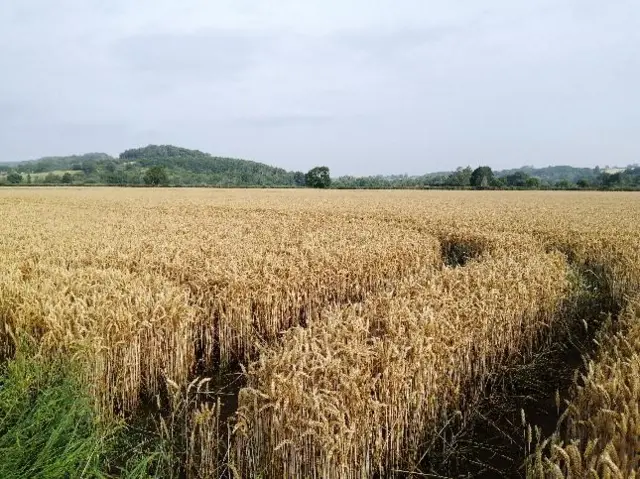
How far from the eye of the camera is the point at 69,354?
5098mm

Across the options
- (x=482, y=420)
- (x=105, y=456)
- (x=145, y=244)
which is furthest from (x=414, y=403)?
(x=145, y=244)

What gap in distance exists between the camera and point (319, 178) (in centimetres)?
10456

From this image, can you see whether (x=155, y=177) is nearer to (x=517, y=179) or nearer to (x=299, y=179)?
(x=299, y=179)

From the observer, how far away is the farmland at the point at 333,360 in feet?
12.0

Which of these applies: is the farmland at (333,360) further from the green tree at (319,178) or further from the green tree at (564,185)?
the green tree at (319,178)

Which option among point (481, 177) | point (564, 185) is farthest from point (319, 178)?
point (564, 185)

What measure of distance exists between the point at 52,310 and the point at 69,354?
648 mm

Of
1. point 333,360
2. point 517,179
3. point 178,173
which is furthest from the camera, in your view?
point 178,173

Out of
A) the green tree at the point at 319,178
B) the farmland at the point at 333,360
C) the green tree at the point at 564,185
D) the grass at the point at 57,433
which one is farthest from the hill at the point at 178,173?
the grass at the point at 57,433

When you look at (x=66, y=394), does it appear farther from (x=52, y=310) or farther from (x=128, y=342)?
(x=52, y=310)

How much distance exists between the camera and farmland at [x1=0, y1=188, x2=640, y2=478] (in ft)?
12.0

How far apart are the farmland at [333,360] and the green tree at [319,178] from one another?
9408 centimetres

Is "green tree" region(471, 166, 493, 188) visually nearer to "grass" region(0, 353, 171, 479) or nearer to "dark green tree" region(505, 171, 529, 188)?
"dark green tree" region(505, 171, 529, 188)

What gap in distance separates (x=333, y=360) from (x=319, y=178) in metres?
101
